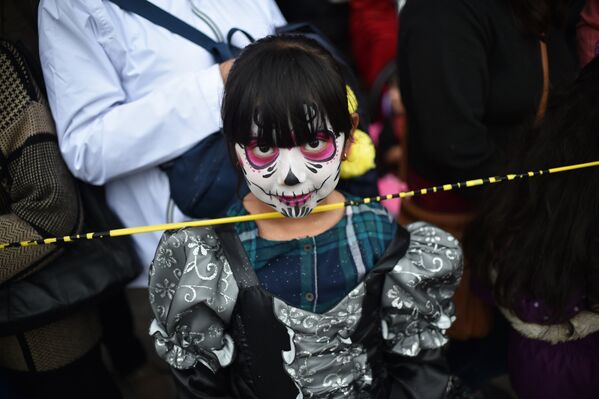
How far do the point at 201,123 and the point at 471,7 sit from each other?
2.68ft

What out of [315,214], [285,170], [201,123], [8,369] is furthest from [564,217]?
[8,369]

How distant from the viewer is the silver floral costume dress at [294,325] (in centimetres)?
136

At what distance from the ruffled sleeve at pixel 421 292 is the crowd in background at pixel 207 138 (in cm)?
24

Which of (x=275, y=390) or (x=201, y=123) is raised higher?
(x=201, y=123)

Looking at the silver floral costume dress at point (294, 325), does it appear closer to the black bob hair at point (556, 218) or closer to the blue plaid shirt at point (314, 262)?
the blue plaid shirt at point (314, 262)

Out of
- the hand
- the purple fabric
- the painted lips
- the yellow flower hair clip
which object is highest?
the hand

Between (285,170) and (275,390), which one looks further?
(275,390)

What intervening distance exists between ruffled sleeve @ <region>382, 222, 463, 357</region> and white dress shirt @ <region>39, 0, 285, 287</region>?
60 cm

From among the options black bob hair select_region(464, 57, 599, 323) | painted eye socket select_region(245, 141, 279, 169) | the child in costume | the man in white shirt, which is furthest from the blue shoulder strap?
black bob hair select_region(464, 57, 599, 323)

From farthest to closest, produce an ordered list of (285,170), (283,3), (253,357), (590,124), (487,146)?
(283,3), (487,146), (590,124), (253,357), (285,170)

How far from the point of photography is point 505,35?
1.68 m

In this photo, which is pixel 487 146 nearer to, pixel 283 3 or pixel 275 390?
pixel 275 390

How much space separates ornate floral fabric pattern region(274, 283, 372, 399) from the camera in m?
1.35

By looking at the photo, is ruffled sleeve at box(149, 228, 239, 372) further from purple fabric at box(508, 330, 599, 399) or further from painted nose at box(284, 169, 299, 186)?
purple fabric at box(508, 330, 599, 399)
